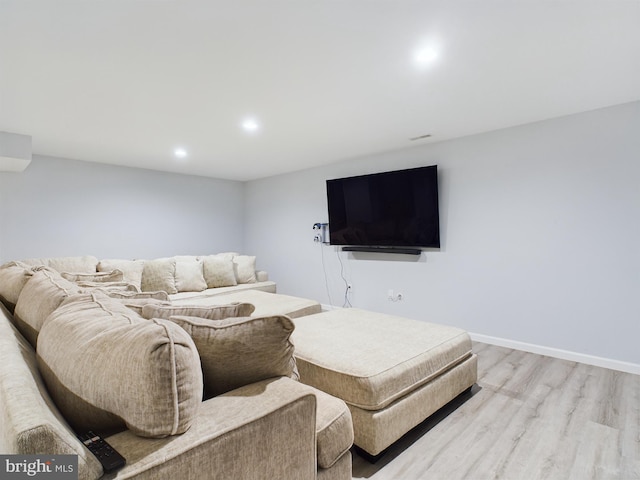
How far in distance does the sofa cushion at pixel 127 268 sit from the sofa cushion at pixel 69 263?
10 centimetres

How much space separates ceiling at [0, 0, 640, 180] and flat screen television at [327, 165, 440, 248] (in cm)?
63

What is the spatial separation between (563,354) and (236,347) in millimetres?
3262

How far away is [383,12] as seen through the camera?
1630mm

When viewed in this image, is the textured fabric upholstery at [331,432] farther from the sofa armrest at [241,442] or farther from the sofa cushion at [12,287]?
the sofa cushion at [12,287]

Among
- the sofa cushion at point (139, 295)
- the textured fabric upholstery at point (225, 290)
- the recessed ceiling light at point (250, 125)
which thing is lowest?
the textured fabric upholstery at point (225, 290)

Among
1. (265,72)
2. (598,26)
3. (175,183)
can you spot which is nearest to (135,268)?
(175,183)

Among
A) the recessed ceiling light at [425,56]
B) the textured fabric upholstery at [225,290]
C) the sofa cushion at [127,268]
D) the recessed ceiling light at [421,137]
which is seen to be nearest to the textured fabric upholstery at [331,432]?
the recessed ceiling light at [425,56]

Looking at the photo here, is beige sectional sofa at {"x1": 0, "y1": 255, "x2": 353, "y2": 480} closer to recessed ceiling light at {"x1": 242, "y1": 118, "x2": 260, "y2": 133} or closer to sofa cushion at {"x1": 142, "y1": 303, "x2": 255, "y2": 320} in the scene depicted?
sofa cushion at {"x1": 142, "y1": 303, "x2": 255, "y2": 320}

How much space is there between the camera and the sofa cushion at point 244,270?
5041 mm

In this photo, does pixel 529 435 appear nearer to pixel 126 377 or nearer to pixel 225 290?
pixel 126 377

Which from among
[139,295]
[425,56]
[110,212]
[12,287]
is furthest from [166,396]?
[110,212]

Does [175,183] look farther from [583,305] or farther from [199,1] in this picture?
[583,305]

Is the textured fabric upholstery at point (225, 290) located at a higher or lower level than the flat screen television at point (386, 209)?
lower

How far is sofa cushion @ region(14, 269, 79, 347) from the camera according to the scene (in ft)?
4.23
